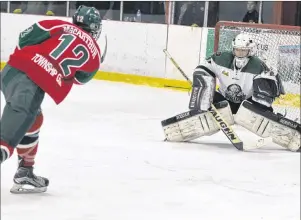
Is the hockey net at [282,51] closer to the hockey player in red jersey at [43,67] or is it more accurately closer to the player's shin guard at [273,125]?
the player's shin guard at [273,125]

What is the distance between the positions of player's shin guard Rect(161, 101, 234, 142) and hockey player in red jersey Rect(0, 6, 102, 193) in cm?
154

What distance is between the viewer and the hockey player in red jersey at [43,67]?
220 centimetres

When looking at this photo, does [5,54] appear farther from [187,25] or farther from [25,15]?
[187,25]

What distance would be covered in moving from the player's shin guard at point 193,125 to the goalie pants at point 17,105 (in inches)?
69.6

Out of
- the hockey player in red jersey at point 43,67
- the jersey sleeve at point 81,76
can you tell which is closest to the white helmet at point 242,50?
the hockey player in red jersey at point 43,67

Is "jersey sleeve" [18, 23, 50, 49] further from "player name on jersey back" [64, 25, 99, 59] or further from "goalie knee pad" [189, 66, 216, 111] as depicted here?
"goalie knee pad" [189, 66, 216, 111]

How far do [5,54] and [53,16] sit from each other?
0.75 metres

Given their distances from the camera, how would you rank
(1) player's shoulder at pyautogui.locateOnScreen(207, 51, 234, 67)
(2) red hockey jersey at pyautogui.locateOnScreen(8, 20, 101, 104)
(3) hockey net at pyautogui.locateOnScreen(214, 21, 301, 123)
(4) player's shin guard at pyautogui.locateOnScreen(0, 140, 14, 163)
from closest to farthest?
(4) player's shin guard at pyautogui.locateOnScreen(0, 140, 14, 163) → (2) red hockey jersey at pyautogui.locateOnScreen(8, 20, 101, 104) → (1) player's shoulder at pyautogui.locateOnScreen(207, 51, 234, 67) → (3) hockey net at pyautogui.locateOnScreen(214, 21, 301, 123)

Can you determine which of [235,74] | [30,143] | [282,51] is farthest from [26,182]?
[282,51]

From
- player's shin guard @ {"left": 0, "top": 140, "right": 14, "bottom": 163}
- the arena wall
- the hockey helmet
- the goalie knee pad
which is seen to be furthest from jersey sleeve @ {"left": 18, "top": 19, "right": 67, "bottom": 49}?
the arena wall

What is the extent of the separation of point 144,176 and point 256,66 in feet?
3.86

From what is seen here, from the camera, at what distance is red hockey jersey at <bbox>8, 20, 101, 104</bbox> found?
229cm

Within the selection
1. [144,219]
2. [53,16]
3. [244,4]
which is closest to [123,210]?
[144,219]

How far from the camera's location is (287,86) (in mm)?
4820
